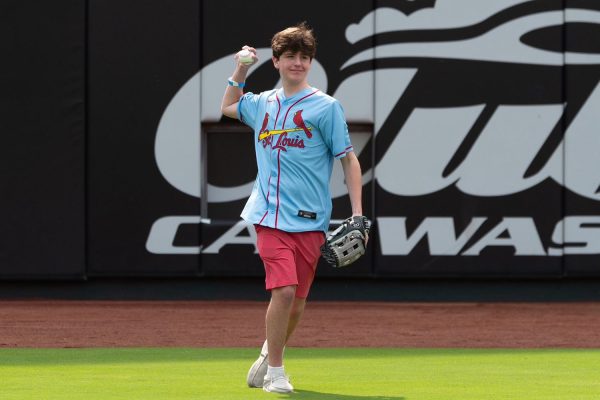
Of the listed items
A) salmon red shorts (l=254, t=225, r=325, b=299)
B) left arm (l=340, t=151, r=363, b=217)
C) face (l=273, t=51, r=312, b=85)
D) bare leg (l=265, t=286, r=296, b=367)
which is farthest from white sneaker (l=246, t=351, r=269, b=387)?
face (l=273, t=51, r=312, b=85)

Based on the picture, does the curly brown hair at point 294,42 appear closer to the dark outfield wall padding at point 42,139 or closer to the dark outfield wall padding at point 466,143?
the dark outfield wall padding at point 466,143

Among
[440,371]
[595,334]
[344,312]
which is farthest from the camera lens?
[344,312]

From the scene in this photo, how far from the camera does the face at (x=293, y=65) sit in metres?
7.05

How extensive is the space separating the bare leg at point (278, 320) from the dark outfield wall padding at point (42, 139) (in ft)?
25.0

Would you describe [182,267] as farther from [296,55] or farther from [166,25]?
[296,55]

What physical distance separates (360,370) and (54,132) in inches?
267

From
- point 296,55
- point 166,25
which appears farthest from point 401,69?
point 296,55

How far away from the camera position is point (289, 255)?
707 cm

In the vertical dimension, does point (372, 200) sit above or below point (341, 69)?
below

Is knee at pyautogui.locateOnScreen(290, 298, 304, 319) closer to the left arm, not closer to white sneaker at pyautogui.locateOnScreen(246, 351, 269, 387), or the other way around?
white sneaker at pyautogui.locateOnScreen(246, 351, 269, 387)

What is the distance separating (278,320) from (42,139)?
7.86 m

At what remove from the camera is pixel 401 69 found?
14383 millimetres

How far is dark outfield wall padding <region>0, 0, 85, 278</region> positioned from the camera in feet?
46.7

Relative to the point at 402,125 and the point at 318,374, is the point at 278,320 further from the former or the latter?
the point at 402,125
